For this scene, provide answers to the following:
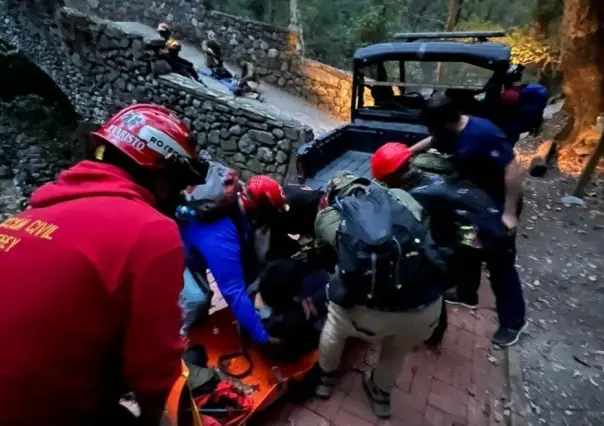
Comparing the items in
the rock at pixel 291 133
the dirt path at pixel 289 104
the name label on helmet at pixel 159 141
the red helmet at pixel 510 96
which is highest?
the name label on helmet at pixel 159 141

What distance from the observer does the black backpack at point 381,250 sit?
7.20 ft

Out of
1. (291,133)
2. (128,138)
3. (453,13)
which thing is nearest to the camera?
(128,138)

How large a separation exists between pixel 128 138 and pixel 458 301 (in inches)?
128

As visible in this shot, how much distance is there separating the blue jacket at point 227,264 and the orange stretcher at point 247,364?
9.0 inches

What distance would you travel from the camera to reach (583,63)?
7941 millimetres

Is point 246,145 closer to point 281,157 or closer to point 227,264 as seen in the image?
point 281,157

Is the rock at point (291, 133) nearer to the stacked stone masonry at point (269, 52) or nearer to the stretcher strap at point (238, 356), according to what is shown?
the stretcher strap at point (238, 356)

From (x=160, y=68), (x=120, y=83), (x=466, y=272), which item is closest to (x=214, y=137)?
(x=160, y=68)

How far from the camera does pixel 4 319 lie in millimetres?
1236

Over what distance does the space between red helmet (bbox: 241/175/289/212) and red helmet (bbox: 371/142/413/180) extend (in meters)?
0.63

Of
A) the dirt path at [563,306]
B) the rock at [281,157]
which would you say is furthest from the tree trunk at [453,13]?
the rock at [281,157]

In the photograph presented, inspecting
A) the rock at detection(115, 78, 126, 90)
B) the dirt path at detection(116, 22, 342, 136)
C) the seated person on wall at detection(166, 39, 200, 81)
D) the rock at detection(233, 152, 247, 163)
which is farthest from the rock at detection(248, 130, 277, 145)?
the rock at detection(115, 78, 126, 90)

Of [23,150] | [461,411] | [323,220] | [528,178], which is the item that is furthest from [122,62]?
[461,411]

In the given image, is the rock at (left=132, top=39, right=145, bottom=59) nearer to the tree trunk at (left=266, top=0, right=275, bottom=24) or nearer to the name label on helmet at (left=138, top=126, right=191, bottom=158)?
the tree trunk at (left=266, top=0, right=275, bottom=24)
